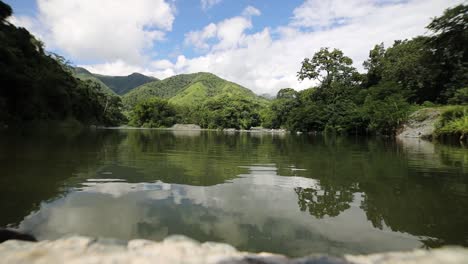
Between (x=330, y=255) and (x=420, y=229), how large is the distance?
1.48 meters

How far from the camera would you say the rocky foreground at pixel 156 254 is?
241cm

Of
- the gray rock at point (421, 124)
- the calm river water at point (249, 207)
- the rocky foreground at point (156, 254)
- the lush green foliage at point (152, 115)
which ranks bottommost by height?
the calm river water at point (249, 207)

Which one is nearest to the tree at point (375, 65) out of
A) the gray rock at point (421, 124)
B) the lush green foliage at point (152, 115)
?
the gray rock at point (421, 124)

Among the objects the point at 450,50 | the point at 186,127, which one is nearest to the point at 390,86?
the point at 450,50

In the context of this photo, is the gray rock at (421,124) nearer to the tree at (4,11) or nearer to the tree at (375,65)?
the tree at (375,65)

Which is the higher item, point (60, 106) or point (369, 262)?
point (60, 106)

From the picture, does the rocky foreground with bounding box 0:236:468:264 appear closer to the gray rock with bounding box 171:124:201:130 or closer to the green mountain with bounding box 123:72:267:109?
the gray rock with bounding box 171:124:201:130

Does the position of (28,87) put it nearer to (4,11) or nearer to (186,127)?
(4,11)

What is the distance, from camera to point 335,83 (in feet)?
176

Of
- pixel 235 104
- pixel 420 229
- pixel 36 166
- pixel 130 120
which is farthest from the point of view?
pixel 130 120

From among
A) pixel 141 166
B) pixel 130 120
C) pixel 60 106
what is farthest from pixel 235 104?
pixel 141 166

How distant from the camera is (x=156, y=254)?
8.30ft

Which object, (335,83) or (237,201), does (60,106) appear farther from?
(237,201)

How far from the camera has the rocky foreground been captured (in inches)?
94.9
